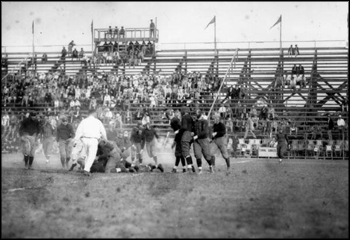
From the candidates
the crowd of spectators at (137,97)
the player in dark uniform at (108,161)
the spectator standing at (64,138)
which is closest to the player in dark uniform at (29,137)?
the spectator standing at (64,138)

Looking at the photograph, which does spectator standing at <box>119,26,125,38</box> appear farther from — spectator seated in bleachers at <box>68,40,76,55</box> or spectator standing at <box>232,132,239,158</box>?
spectator standing at <box>232,132,239,158</box>

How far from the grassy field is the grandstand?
66.5ft

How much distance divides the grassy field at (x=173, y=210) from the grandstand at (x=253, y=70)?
797 inches

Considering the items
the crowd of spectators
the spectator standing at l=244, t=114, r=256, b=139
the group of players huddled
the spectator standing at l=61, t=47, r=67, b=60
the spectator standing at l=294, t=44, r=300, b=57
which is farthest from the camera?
the spectator standing at l=61, t=47, r=67, b=60

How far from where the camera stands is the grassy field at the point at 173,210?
20.9 ft

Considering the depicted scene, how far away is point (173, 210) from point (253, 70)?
28779mm

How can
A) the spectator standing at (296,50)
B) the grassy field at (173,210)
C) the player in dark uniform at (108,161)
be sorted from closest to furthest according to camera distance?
the grassy field at (173,210) < the player in dark uniform at (108,161) < the spectator standing at (296,50)

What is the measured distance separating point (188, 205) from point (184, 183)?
3900mm

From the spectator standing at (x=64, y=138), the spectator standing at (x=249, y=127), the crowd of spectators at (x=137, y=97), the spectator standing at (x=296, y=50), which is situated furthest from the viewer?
the spectator standing at (x=296, y=50)

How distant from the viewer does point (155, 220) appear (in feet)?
23.3

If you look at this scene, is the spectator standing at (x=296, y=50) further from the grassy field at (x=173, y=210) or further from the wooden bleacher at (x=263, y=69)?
the grassy field at (x=173, y=210)

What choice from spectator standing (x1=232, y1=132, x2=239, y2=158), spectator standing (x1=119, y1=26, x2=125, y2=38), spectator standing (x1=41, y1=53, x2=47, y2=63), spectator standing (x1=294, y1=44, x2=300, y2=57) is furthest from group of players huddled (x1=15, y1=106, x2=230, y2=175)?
spectator standing (x1=119, y1=26, x2=125, y2=38)

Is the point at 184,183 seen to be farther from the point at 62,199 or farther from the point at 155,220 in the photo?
the point at 155,220

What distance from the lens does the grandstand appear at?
32.6m
